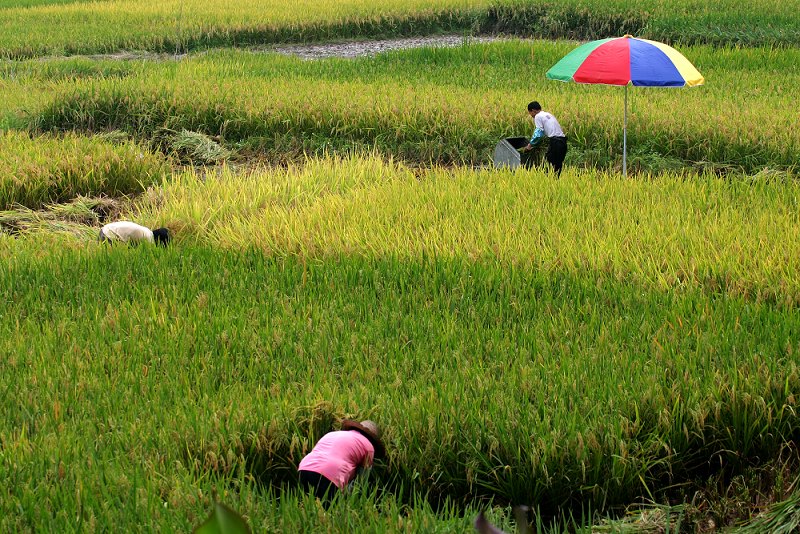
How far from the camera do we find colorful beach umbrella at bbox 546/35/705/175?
18.4 ft

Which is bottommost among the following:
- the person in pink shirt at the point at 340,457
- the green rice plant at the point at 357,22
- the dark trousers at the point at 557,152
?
the person in pink shirt at the point at 340,457

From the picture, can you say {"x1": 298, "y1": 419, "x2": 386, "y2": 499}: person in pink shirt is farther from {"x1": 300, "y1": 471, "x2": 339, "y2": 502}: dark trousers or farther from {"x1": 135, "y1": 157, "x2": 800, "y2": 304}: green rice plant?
{"x1": 135, "y1": 157, "x2": 800, "y2": 304}: green rice plant

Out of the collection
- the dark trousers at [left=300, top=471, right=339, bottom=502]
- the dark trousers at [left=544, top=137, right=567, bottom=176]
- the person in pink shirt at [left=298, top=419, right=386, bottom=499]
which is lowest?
the dark trousers at [left=300, top=471, right=339, bottom=502]

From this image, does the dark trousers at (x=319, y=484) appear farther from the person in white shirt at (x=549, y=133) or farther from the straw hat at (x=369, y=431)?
the person in white shirt at (x=549, y=133)

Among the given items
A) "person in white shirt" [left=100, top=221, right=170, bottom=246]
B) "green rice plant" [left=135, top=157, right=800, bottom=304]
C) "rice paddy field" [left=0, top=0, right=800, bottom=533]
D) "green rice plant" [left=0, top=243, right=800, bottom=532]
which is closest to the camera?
"green rice plant" [left=0, top=243, right=800, bottom=532]

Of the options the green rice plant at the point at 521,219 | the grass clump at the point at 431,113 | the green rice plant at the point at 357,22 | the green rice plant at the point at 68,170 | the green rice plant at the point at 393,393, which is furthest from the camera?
the green rice plant at the point at 357,22

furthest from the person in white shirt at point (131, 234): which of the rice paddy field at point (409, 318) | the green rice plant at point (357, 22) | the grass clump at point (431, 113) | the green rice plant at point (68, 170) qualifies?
the green rice plant at point (357, 22)

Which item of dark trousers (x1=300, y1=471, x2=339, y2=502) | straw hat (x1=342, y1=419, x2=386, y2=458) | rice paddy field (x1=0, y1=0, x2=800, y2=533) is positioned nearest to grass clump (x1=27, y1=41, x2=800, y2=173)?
rice paddy field (x1=0, y1=0, x2=800, y2=533)

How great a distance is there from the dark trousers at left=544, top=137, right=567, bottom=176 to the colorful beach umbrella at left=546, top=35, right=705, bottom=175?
66 centimetres

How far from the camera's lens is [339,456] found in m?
2.72

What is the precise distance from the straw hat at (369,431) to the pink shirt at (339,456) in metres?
0.02

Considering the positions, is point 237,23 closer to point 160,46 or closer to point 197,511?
point 160,46


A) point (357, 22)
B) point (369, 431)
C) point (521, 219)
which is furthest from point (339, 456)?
point (357, 22)

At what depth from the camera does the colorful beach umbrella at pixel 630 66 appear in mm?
5605
